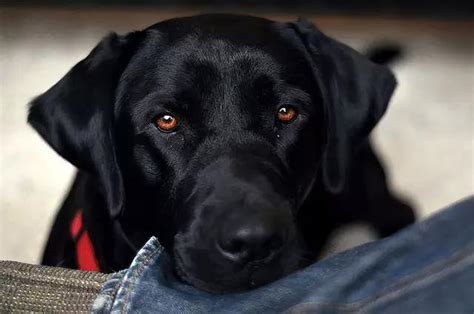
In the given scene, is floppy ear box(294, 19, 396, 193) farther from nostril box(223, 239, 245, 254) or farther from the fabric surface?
the fabric surface

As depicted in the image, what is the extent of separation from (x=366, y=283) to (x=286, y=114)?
0.60 metres

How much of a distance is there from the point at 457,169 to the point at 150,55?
1413 millimetres

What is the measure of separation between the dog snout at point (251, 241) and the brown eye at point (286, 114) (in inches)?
11.5

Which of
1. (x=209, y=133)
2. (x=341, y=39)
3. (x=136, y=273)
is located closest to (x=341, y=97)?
(x=209, y=133)

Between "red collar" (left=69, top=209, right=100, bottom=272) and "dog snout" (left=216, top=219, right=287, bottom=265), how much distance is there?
50 centimetres

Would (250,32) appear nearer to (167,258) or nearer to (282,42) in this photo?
(282,42)

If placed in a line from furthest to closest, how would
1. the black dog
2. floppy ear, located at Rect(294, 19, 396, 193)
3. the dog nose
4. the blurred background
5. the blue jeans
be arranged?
1. the blurred background
2. floppy ear, located at Rect(294, 19, 396, 193)
3. the black dog
4. the dog nose
5. the blue jeans

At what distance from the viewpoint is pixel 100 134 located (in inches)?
59.7

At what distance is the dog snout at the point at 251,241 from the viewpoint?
1221mm

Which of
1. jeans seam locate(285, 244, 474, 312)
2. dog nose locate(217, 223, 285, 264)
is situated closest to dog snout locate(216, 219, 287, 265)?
dog nose locate(217, 223, 285, 264)

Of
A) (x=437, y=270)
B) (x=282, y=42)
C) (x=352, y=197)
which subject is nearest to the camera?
(x=437, y=270)

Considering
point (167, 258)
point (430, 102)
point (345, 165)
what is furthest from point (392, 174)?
point (167, 258)

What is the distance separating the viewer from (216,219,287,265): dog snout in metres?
1.22

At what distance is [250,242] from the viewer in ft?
4.02
